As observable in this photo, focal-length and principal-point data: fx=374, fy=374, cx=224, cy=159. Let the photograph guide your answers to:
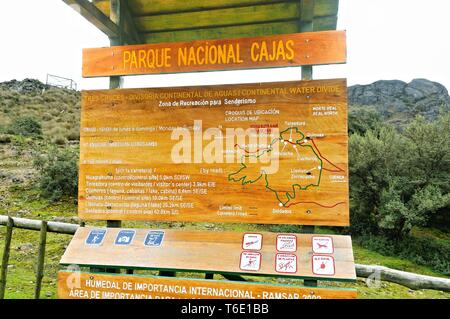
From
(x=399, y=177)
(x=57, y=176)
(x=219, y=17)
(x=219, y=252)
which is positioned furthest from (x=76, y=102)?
(x=219, y=252)

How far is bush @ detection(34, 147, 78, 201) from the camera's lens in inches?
480

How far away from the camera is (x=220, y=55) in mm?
4066

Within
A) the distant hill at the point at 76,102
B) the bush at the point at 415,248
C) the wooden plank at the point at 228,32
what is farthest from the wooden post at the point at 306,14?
the distant hill at the point at 76,102

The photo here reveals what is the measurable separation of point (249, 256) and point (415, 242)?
1193 centimetres

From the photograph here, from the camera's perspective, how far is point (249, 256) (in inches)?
140

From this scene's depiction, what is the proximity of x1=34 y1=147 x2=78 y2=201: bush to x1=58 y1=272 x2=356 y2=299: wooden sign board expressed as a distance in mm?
8902

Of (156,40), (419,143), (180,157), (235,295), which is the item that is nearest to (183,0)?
(156,40)

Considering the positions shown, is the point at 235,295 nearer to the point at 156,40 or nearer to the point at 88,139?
the point at 88,139

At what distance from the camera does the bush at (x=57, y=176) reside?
40.0 ft

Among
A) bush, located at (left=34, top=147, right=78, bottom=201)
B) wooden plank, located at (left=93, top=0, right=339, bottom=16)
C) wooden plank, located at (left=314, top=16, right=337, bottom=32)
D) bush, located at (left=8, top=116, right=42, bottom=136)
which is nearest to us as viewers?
wooden plank, located at (left=93, top=0, right=339, bottom=16)

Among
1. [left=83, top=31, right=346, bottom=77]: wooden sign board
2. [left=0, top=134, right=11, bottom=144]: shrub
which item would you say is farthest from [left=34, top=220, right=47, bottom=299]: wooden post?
[left=0, top=134, right=11, bottom=144]: shrub

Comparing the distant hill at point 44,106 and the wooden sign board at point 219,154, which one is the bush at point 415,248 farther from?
the distant hill at point 44,106

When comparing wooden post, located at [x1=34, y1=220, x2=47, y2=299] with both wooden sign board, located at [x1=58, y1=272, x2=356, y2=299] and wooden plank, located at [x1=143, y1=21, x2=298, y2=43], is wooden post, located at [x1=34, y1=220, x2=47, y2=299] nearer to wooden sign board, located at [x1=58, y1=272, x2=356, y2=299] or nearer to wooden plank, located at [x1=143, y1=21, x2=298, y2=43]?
wooden sign board, located at [x1=58, y1=272, x2=356, y2=299]

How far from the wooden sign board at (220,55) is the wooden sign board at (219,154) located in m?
0.25
